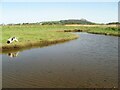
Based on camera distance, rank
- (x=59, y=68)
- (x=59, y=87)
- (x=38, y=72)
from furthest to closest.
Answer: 1. (x=59, y=68)
2. (x=38, y=72)
3. (x=59, y=87)

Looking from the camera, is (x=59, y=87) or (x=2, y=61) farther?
(x=2, y=61)

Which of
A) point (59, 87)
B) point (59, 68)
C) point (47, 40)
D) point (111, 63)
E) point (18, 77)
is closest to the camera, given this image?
point (59, 87)

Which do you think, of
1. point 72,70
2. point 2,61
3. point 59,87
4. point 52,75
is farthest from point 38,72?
point 2,61

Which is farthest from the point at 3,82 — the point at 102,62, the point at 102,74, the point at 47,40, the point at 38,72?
the point at 47,40

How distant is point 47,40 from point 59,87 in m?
27.4

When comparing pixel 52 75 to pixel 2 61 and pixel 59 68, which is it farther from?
pixel 2 61

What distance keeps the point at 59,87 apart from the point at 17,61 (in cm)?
962

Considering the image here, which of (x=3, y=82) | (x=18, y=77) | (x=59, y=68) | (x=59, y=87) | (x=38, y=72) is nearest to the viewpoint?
(x=59, y=87)

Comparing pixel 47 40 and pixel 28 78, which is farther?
pixel 47 40

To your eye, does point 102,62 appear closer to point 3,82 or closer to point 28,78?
point 28,78

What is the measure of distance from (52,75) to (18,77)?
251 cm

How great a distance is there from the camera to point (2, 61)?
2344cm

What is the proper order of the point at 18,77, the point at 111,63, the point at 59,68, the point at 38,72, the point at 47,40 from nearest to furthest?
the point at 18,77 < the point at 38,72 < the point at 59,68 < the point at 111,63 < the point at 47,40

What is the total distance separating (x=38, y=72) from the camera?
60.9 feet
